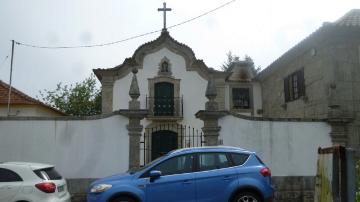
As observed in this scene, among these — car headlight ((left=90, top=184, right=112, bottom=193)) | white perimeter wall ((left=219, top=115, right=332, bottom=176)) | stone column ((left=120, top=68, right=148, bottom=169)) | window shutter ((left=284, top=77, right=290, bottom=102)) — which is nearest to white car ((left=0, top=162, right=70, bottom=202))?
car headlight ((left=90, top=184, right=112, bottom=193))

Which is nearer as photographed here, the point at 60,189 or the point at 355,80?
the point at 60,189

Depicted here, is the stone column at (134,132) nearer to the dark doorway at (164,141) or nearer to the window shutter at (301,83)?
the dark doorway at (164,141)

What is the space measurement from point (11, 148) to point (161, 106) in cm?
1051

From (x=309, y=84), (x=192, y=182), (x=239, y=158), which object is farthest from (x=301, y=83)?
(x=192, y=182)

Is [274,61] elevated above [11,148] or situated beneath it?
elevated above

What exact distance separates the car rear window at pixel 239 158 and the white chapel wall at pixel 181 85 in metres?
12.0

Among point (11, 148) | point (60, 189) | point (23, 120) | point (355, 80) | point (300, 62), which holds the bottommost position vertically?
point (60, 189)

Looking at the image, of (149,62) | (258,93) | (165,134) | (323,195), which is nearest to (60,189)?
(323,195)

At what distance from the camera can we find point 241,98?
25234mm

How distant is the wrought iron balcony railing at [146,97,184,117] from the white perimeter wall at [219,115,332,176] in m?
9.02

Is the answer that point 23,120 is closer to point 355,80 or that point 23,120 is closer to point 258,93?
point 355,80

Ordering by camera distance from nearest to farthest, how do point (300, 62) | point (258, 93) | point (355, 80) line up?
point (355, 80) < point (300, 62) < point (258, 93)

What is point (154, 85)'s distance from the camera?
22094 millimetres

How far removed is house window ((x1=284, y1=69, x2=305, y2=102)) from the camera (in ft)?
58.4
